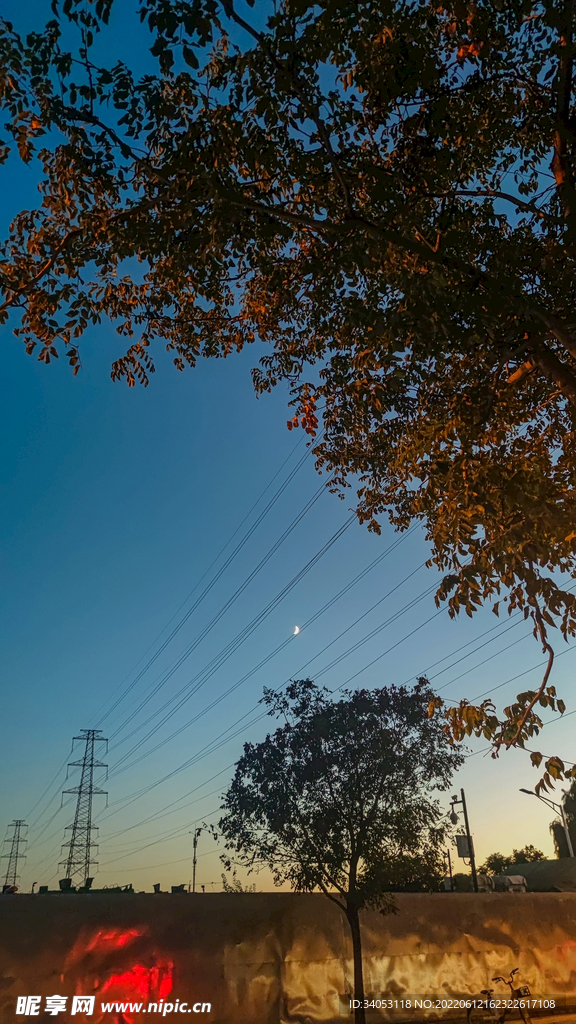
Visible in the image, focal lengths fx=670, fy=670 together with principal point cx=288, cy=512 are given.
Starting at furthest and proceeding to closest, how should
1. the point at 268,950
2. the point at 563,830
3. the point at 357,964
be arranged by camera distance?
the point at 563,830, the point at 357,964, the point at 268,950

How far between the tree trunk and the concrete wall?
165mm

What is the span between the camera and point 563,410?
925 cm

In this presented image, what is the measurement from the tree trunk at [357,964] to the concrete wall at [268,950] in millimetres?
165

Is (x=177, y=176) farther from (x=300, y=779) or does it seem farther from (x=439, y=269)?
(x=300, y=779)

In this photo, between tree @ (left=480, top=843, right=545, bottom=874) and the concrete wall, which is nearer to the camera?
the concrete wall

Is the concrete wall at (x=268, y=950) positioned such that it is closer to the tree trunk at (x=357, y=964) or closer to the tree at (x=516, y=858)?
the tree trunk at (x=357, y=964)

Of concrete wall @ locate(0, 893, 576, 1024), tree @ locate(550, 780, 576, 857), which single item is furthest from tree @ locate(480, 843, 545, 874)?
concrete wall @ locate(0, 893, 576, 1024)

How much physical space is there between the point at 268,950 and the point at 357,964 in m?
2.29

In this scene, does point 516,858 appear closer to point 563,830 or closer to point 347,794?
point 563,830

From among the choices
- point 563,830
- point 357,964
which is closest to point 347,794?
point 357,964

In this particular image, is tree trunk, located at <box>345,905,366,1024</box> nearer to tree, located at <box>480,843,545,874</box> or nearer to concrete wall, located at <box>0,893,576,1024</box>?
concrete wall, located at <box>0,893,576,1024</box>

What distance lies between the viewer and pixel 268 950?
15.3m

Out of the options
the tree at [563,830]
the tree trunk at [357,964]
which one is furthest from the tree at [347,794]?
the tree at [563,830]

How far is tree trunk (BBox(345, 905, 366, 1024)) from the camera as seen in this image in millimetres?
15395
